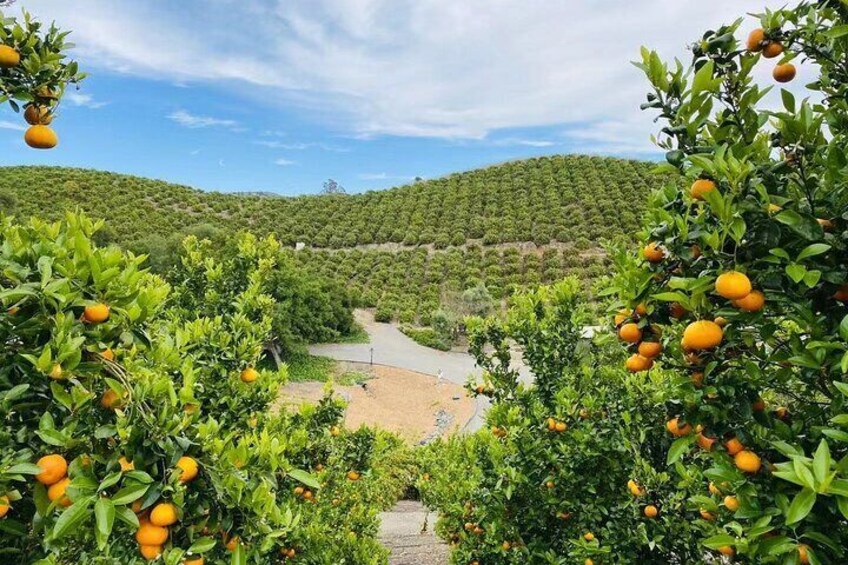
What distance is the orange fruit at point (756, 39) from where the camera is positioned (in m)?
1.60

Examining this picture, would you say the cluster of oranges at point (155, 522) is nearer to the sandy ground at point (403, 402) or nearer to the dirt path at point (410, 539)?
the dirt path at point (410, 539)

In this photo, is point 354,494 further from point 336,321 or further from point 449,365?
point 336,321

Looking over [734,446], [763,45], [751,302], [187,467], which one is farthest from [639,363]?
[187,467]

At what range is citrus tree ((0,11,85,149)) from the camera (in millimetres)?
1669

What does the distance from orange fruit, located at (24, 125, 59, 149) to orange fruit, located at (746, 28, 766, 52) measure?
8.21ft

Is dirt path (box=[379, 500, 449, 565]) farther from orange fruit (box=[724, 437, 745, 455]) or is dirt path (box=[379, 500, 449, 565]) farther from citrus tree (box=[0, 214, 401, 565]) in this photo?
orange fruit (box=[724, 437, 745, 455])

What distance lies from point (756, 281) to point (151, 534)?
1.75m

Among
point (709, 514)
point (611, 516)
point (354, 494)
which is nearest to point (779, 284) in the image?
point (709, 514)

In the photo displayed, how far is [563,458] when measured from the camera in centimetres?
330

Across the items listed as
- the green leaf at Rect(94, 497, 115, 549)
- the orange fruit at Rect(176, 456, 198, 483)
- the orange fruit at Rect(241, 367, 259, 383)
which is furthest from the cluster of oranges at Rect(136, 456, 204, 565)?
the orange fruit at Rect(241, 367, 259, 383)

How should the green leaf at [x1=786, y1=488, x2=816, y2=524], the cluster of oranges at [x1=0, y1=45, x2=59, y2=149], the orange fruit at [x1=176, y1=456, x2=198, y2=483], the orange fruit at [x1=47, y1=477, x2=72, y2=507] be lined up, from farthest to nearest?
the cluster of oranges at [x1=0, y1=45, x2=59, y2=149]
the orange fruit at [x1=176, y1=456, x2=198, y2=483]
the orange fruit at [x1=47, y1=477, x2=72, y2=507]
the green leaf at [x1=786, y1=488, x2=816, y2=524]

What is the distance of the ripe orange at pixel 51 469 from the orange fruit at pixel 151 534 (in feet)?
0.79

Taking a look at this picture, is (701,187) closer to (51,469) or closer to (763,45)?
(763,45)

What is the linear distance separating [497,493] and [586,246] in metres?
29.1
